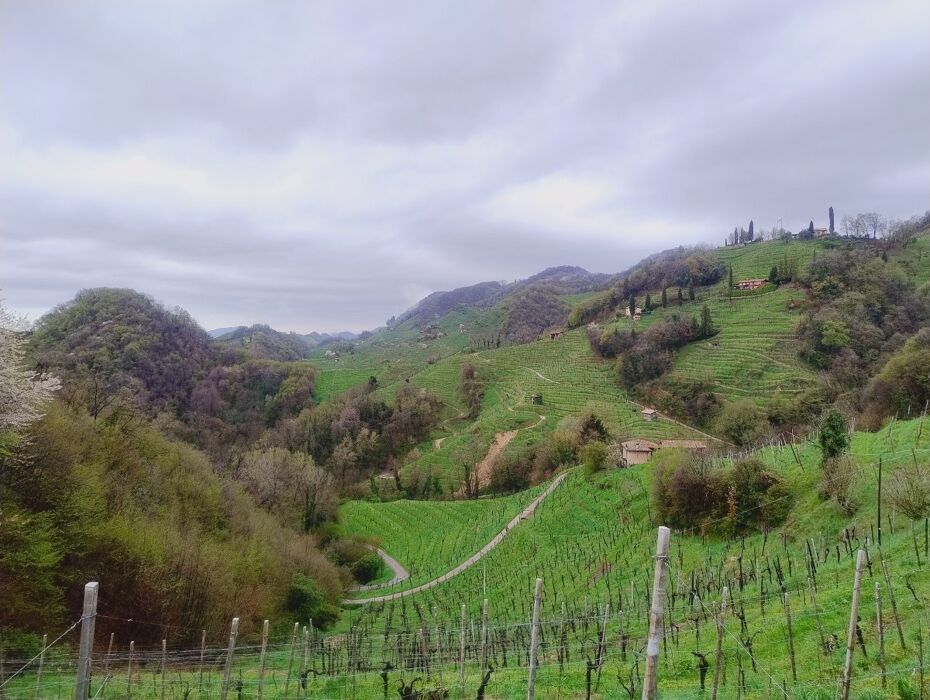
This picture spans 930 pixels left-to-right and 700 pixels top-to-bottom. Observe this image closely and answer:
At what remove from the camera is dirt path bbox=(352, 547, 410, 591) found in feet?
109

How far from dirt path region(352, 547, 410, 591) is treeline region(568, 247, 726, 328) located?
8390 cm

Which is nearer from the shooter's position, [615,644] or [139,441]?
[615,644]

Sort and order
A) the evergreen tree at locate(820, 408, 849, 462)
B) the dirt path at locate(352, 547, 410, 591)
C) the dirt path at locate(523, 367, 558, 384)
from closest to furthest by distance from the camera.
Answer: the evergreen tree at locate(820, 408, 849, 462), the dirt path at locate(352, 547, 410, 591), the dirt path at locate(523, 367, 558, 384)

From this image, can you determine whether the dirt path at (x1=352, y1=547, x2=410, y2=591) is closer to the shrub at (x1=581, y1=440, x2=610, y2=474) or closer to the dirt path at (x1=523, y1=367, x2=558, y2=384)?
the shrub at (x1=581, y1=440, x2=610, y2=474)

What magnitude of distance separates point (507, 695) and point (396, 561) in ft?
107

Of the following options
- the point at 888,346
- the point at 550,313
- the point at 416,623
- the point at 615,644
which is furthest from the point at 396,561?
the point at 550,313

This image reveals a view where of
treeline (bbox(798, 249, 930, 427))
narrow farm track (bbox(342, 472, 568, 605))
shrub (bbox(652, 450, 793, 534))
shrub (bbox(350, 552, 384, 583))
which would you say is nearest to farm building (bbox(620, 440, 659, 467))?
narrow farm track (bbox(342, 472, 568, 605))

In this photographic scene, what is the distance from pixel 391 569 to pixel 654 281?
9830 cm

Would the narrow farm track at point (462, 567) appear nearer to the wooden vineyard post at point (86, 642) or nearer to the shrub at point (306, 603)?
the shrub at point (306, 603)

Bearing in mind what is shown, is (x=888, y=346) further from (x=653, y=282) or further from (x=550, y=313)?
(x=550, y=313)

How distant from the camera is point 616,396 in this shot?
69.4 metres

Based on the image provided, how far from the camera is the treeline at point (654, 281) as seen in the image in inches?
4237

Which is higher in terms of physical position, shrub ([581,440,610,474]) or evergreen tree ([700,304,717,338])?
evergreen tree ([700,304,717,338])

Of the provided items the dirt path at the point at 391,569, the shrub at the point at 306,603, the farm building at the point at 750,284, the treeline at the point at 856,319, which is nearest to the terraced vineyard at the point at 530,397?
the dirt path at the point at 391,569
